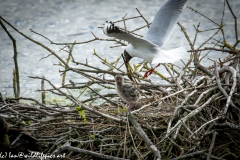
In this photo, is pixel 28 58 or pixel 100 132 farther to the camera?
pixel 28 58

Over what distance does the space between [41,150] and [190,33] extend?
5668 mm

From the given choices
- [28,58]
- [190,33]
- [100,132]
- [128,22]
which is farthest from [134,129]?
[128,22]

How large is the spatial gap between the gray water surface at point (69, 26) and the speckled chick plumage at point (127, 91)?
8.87 feet

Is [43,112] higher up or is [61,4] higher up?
[61,4]

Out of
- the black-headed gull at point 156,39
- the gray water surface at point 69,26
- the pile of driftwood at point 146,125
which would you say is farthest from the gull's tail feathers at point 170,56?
the gray water surface at point 69,26

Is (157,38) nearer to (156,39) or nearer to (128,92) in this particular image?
(156,39)

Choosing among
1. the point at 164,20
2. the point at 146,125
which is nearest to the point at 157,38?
the point at 164,20

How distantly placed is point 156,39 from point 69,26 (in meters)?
4.81

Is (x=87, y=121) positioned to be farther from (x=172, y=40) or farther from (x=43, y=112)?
(x=172, y=40)

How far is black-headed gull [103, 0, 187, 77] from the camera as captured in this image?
4746 millimetres

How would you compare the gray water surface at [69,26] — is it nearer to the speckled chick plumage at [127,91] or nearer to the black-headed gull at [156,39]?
the black-headed gull at [156,39]

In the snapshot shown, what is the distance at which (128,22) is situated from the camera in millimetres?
10016

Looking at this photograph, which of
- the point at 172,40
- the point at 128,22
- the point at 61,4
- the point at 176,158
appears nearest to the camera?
the point at 176,158

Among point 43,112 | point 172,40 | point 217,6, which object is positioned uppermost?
point 217,6
